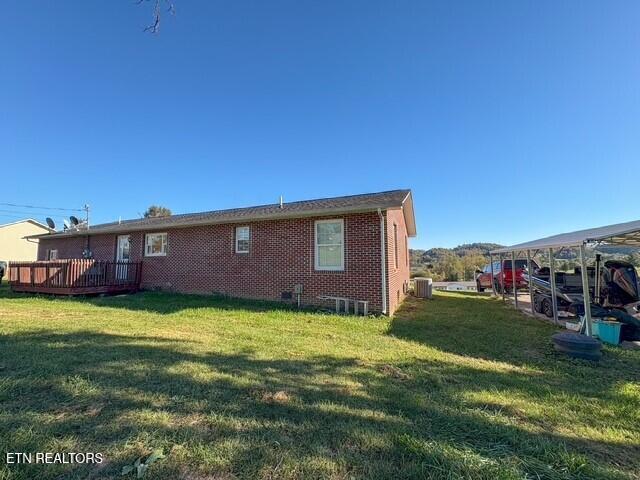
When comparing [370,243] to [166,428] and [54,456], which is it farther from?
[54,456]

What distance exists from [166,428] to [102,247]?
51.4 feet

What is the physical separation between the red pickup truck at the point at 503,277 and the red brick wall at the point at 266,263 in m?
8.27

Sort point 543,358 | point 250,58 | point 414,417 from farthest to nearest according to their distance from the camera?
point 250,58, point 543,358, point 414,417

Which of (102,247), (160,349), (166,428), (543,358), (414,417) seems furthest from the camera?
(102,247)

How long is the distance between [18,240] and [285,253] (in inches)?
1361

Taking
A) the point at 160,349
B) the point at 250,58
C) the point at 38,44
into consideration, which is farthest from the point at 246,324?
the point at 38,44

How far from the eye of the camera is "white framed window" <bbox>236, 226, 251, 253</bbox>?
1108 centimetres

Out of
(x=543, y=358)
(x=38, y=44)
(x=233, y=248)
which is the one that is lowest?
(x=543, y=358)

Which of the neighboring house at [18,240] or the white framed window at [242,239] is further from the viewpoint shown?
the neighboring house at [18,240]

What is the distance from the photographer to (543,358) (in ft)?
17.7

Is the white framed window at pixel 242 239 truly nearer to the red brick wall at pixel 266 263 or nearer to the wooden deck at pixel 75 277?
the red brick wall at pixel 266 263

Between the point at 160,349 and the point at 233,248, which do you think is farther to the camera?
the point at 233,248

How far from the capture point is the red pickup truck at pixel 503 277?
48.5 ft

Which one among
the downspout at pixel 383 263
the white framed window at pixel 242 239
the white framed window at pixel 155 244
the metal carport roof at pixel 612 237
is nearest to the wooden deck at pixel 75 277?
the white framed window at pixel 155 244
